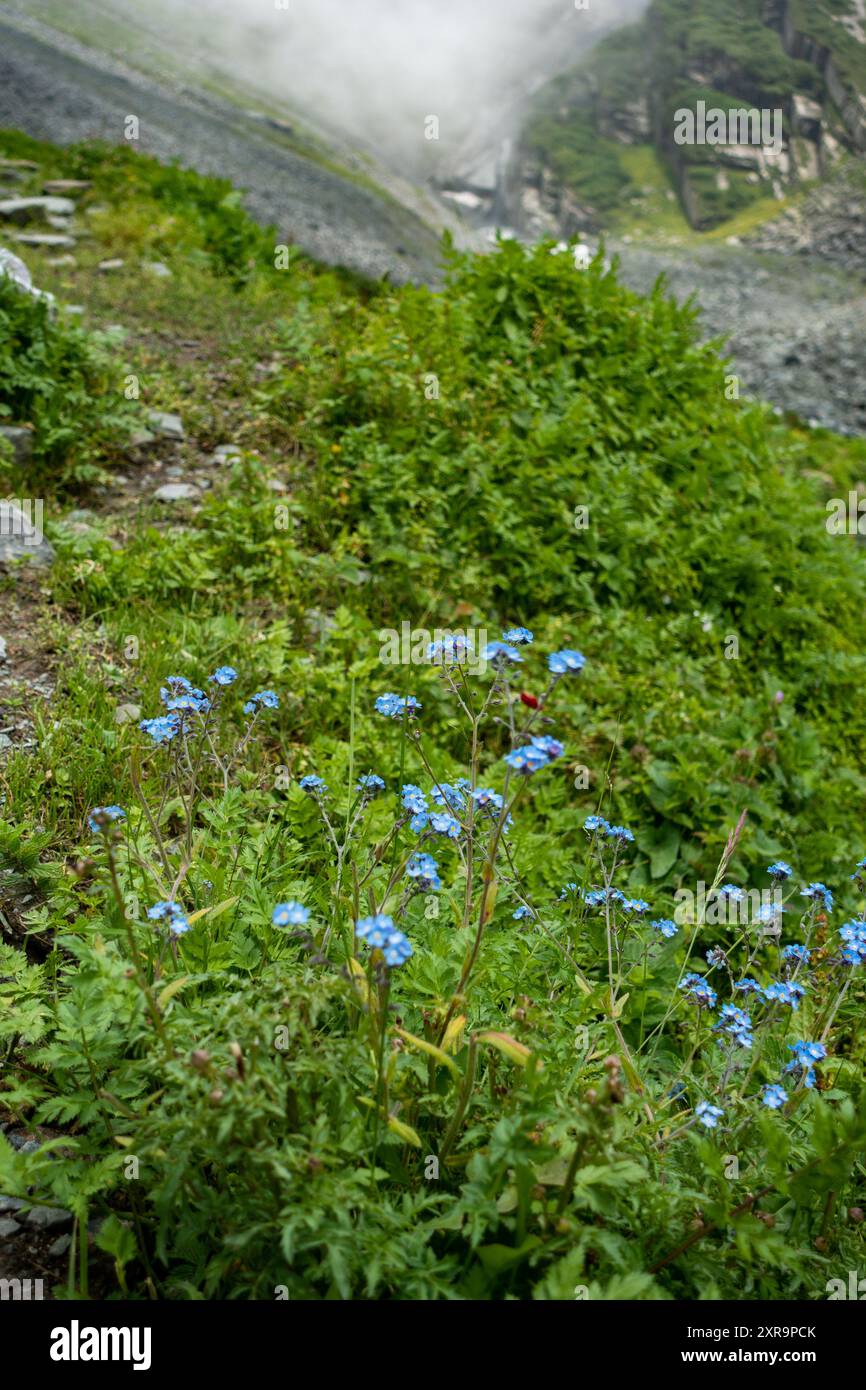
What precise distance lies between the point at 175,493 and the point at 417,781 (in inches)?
116

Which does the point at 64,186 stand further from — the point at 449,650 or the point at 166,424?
the point at 449,650

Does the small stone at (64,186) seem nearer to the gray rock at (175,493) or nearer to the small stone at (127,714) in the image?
the gray rock at (175,493)

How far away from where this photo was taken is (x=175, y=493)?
5.59m

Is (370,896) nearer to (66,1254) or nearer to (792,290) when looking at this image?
(66,1254)

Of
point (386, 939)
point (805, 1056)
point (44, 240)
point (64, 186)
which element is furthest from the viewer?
→ point (64, 186)

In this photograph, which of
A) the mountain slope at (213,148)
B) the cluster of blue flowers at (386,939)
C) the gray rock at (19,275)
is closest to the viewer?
the cluster of blue flowers at (386,939)

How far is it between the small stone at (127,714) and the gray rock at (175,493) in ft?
7.14

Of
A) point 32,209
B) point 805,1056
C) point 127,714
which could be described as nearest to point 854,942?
point 805,1056

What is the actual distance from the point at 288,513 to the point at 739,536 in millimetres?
3344

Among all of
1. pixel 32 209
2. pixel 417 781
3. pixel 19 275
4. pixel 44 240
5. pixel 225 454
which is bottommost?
pixel 417 781

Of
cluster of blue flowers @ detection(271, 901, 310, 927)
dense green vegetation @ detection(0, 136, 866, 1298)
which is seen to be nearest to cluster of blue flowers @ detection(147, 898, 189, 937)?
dense green vegetation @ detection(0, 136, 866, 1298)

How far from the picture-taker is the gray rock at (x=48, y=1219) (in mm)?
2143

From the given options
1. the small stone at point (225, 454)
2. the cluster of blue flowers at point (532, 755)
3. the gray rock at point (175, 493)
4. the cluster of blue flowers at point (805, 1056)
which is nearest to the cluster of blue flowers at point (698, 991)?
the cluster of blue flowers at point (805, 1056)
